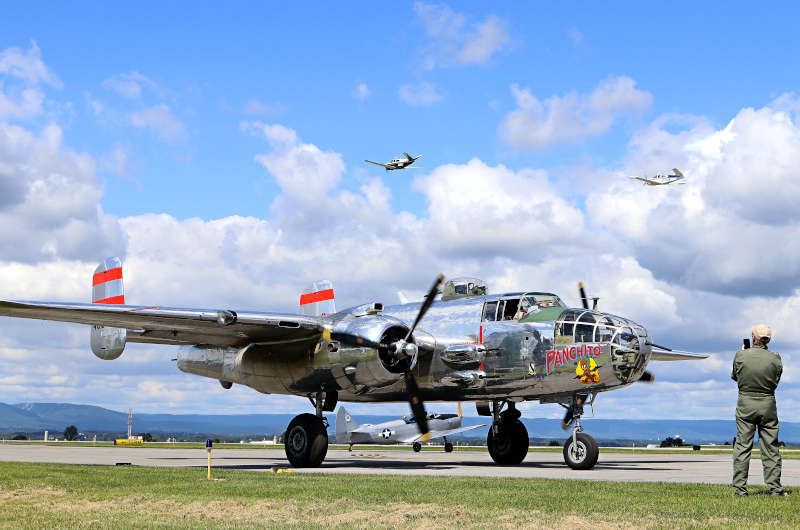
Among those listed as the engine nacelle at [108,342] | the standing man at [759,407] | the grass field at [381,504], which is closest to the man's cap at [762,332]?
the standing man at [759,407]

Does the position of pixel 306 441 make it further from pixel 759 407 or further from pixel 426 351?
pixel 759 407

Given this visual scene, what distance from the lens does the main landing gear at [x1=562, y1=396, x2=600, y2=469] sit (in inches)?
807

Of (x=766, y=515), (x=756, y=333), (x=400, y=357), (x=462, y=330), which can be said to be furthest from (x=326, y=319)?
(x=766, y=515)

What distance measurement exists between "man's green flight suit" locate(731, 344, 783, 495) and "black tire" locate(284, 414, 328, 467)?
12426 millimetres

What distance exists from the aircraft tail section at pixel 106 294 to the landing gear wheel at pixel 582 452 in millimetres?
16304

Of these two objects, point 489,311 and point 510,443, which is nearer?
point 489,311

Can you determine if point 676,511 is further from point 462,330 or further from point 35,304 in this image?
point 35,304

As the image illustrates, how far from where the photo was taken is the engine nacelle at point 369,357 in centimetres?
1997

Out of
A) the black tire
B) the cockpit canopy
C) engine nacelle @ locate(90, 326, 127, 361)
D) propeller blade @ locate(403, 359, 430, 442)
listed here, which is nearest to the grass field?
propeller blade @ locate(403, 359, 430, 442)

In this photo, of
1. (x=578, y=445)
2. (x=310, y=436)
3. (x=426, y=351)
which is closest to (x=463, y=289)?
(x=426, y=351)

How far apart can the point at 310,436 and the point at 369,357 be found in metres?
3.62

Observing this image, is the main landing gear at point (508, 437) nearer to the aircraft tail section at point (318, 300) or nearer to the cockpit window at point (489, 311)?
the cockpit window at point (489, 311)

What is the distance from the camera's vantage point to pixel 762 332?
1222 cm

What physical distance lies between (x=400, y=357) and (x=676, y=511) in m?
10.5
